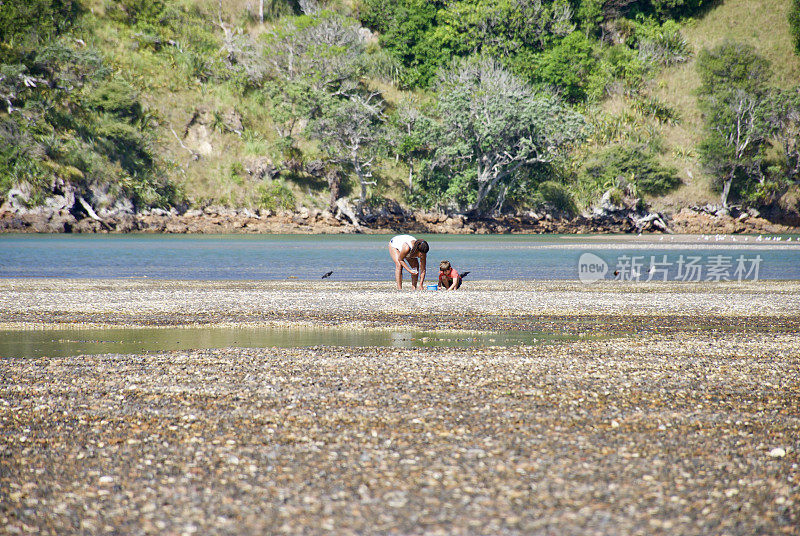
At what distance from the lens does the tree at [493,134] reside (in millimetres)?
70438

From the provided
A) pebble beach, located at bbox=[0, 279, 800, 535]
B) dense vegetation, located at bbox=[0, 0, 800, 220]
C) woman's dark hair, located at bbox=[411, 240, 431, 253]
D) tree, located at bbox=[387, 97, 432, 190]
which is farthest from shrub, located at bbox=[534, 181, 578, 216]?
pebble beach, located at bbox=[0, 279, 800, 535]

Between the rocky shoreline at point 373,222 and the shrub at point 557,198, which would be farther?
the shrub at point 557,198

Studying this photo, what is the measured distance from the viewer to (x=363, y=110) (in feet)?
239

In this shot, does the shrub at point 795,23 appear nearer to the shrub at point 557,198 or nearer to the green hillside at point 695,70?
the green hillside at point 695,70

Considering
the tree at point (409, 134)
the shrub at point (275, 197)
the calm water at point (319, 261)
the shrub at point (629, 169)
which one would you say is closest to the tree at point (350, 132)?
the tree at point (409, 134)

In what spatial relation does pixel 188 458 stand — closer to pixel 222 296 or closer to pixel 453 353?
pixel 453 353

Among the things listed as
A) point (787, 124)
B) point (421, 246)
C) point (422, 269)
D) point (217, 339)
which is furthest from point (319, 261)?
point (787, 124)

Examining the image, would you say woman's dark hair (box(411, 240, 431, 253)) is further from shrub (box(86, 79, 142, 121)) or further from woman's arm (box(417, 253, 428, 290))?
shrub (box(86, 79, 142, 121))

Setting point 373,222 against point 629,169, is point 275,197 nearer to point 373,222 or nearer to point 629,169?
point 373,222

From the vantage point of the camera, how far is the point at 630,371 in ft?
32.0

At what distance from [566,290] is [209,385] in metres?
15.7

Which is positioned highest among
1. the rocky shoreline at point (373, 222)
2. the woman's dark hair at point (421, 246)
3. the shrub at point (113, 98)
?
the shrub at point (113, 98)

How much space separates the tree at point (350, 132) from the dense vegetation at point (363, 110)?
235 millimetres

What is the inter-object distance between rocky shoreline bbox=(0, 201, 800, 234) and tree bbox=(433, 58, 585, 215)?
3.59 meters
